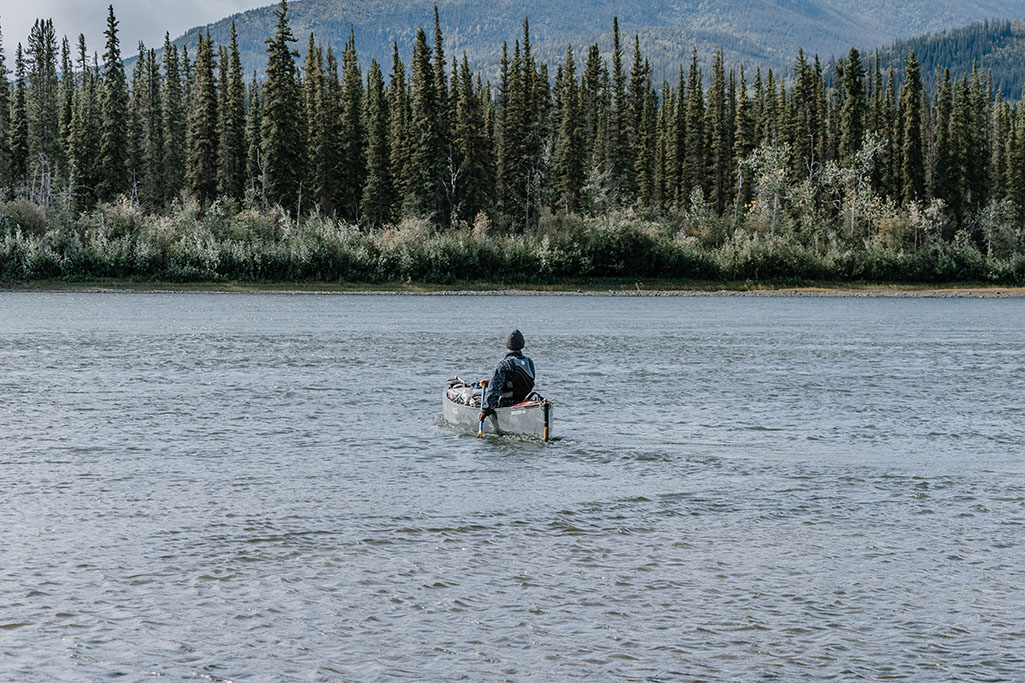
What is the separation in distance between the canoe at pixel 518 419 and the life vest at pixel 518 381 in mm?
297

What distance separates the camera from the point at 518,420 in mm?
25953

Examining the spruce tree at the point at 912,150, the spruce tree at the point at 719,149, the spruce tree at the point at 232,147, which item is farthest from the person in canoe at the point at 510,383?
the spruce tree at the point at 719,149

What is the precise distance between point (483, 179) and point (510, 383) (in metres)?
104

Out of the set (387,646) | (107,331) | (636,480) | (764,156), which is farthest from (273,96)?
(387,646)

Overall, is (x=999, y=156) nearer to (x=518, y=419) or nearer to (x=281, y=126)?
(x=281, y=126)

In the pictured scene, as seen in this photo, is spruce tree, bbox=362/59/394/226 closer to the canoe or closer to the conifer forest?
the conifer forest

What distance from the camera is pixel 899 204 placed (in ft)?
456

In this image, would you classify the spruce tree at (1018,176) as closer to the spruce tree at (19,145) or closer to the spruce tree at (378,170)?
the spruce tree at (378,170)

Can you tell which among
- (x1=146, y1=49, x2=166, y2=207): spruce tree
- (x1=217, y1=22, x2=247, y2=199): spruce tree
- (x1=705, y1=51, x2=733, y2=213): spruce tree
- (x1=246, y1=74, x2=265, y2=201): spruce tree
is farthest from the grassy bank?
(x1=705, y1=51, x2=733, y2=213): spruce tree

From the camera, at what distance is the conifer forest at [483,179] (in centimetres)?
10850

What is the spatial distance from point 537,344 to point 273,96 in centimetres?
7571

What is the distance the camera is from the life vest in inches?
1035

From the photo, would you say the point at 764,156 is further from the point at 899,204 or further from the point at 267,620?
the point at 267,620

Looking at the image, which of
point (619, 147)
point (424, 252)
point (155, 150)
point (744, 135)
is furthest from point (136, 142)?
point (744, 135)
